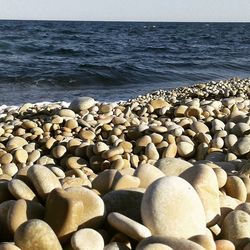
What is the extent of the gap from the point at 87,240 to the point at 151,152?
200cm

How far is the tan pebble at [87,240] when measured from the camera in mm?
1619

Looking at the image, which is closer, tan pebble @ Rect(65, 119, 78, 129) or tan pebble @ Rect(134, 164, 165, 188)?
tan pebble @ Rect(134, 164, 165, 188)

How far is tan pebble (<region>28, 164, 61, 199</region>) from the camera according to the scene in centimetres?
200

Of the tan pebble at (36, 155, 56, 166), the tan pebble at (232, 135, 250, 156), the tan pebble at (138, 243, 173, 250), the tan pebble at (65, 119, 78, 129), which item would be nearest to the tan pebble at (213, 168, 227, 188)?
the tan pebble at (138, 243, 173, 250)

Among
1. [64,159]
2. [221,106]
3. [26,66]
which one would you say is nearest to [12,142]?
[64,159]

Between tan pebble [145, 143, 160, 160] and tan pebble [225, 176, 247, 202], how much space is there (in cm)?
132

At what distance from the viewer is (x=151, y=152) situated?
11.8 ft

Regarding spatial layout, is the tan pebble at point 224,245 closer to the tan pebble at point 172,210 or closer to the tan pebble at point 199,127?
the tan pebble at point 172,210

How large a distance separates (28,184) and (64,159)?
167cm

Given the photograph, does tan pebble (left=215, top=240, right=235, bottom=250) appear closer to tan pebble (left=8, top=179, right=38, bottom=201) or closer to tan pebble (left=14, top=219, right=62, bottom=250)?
tan pebble (left=14, top=219, right=62, bottom=250)

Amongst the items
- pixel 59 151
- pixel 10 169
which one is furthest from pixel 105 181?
pixel 59 151

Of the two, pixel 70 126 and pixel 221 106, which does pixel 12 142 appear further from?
pixel 221 106

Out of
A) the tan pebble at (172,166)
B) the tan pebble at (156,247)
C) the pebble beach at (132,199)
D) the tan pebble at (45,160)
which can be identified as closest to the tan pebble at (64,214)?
the pebble beach at (132,199)

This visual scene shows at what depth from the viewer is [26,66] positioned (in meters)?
15.0
